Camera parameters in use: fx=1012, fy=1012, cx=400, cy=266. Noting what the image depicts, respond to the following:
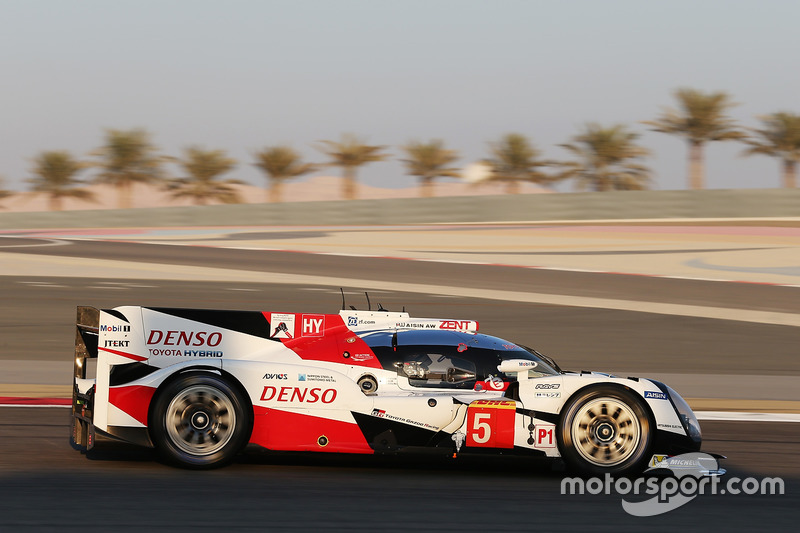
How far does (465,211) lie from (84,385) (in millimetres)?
29390

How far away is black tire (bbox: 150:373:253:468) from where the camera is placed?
6.91 m

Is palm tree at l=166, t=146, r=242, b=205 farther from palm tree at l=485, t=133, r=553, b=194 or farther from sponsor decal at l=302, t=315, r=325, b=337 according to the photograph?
sponsor decal at l=302, t=315, r=325, b=337

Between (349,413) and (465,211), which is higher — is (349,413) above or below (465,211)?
below

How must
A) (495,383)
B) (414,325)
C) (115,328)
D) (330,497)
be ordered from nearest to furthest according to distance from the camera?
(330,497), (115,328), (495,383), (414,325)

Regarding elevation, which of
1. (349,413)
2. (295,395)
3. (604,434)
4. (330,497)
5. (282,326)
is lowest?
(330,497)

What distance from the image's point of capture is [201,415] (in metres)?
6.92

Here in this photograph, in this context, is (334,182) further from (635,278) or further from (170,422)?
(170,422)

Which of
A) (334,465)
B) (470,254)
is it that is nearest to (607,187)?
(470,254)

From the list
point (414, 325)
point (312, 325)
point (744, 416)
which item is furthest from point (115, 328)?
point (744, 416)

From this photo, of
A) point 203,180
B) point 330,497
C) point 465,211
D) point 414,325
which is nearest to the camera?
point 330,497

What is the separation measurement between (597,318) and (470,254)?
11.5 meters

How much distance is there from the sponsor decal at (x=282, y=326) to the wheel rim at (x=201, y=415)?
81 centimetres

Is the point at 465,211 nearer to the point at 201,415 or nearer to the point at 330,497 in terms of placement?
the point at 201,415

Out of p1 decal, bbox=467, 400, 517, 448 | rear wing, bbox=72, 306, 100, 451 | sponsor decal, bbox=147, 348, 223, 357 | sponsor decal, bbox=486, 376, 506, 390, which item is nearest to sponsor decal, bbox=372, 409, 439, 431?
p1 decal, bbox=467, 400, 517, 448
